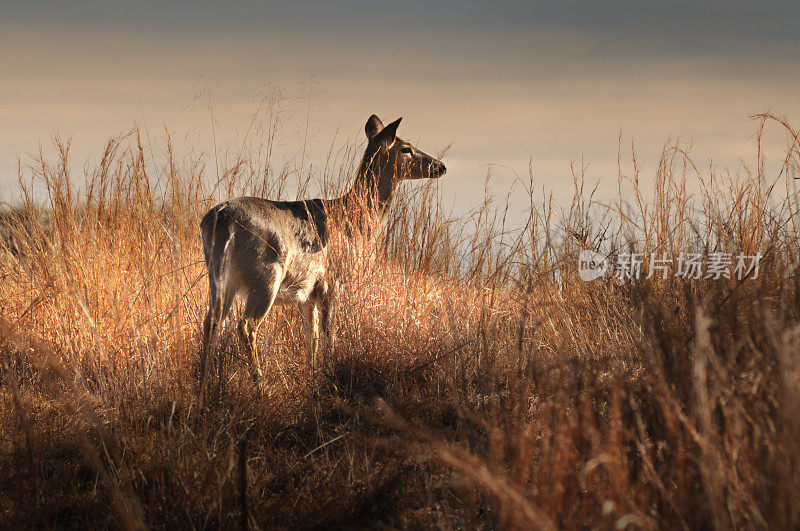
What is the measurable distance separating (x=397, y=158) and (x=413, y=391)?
2329 millimetres

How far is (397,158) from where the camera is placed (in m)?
5.84

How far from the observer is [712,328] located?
9.59 feet

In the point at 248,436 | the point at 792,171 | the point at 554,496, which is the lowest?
the point at 248,436

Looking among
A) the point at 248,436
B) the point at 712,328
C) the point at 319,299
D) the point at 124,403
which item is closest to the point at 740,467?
the point at 712,328

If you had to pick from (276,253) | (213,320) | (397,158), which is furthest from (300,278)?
(397,158)

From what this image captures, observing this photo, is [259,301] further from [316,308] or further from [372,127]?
[372,127]

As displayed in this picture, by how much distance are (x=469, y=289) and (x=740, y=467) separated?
3.29 m

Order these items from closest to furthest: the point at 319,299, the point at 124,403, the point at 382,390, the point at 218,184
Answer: the point at 124,403, the point at 382,390, the point at 319,299, the point at 218,184

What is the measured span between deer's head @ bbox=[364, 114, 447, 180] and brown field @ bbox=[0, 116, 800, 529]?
0.79ft

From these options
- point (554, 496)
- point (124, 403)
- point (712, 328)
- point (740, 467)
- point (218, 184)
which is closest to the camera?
point (554, 496)

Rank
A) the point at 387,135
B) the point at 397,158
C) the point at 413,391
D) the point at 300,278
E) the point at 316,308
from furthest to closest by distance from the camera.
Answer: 1. the point at 397,158
2. the point at 387,135
3. the point at 316,308
4. the point at 300,278
5. the point at 413,391

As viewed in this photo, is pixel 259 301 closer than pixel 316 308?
Yes

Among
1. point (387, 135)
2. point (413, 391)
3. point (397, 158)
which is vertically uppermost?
point (387, 135)

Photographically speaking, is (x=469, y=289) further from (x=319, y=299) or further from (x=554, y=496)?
(x=554, y=496)
